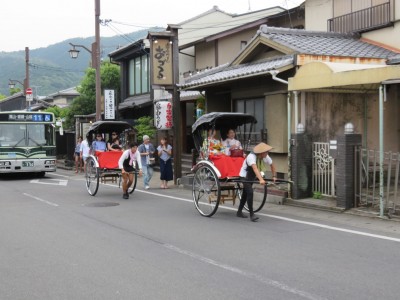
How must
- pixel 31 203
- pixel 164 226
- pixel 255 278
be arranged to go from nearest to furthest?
pixel 255 278, pixel 164 226, pixel 31 203

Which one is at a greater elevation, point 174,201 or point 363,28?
point 363,28

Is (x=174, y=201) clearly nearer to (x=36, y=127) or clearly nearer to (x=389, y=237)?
(x=389, y=237)

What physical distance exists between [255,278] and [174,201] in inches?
287

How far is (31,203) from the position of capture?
41.1 ft

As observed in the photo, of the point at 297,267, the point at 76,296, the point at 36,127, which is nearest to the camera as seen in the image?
the point at 76,296

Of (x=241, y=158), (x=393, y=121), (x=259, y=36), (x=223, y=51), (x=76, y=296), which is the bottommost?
(x=76, y=296)

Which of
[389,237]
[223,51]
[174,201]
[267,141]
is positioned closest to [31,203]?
[174,201]

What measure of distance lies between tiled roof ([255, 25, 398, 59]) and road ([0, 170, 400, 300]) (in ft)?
15.8

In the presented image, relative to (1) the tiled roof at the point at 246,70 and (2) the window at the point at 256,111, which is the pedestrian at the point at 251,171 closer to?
(1) the tiled roof at the point at 246,70

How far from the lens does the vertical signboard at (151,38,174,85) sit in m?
16.4

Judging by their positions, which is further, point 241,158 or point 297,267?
point 241,158

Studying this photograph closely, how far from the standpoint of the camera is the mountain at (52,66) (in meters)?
92.6

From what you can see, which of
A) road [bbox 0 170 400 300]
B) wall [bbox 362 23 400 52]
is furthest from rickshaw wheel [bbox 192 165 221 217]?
wall [bbox 362 23 400 52]

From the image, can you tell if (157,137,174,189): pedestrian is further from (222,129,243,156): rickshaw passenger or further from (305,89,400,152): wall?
(305,89,400,152): wall
